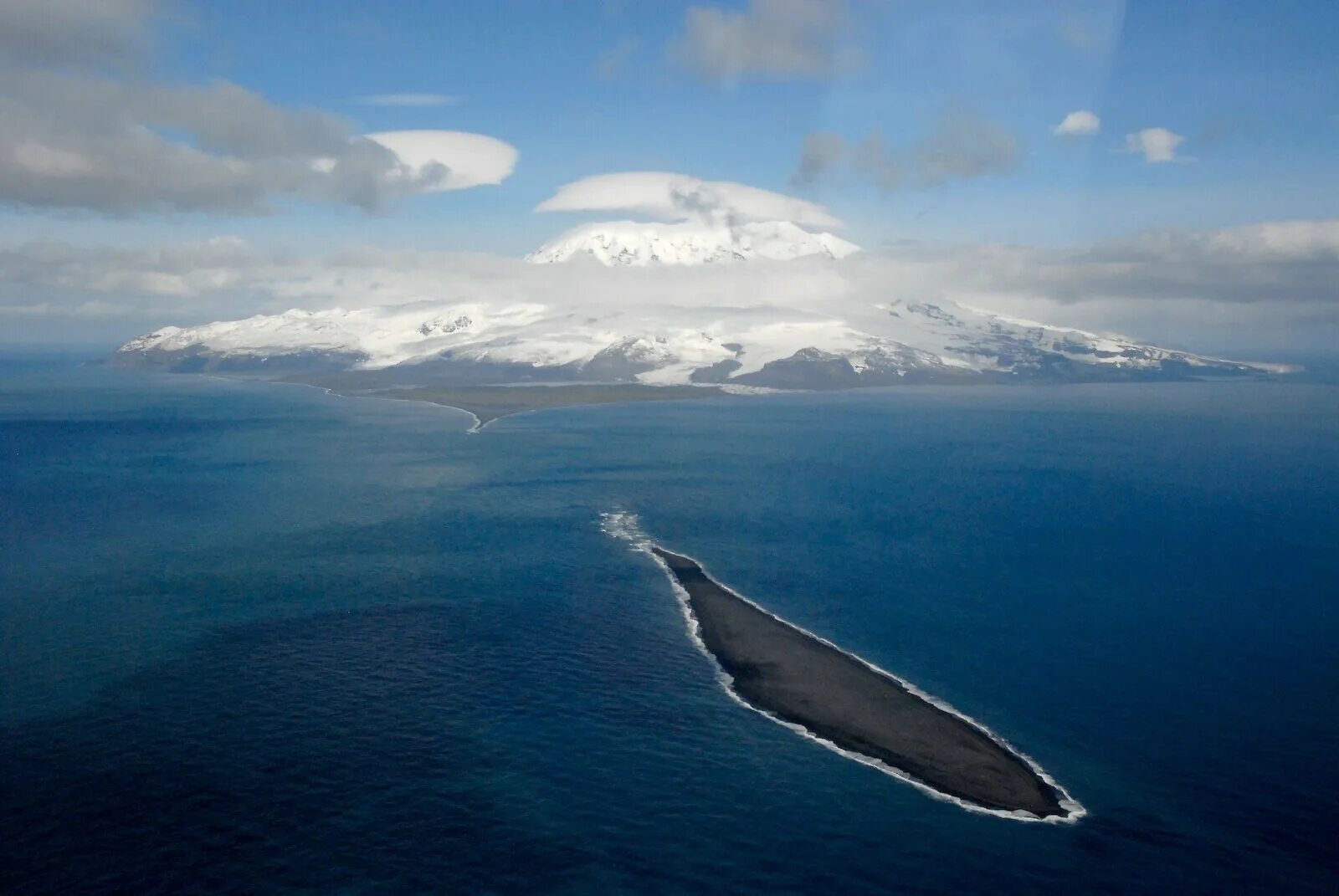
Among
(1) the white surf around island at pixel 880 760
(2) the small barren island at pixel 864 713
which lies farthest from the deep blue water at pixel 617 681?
(2) the small barren island at pixel 864 713

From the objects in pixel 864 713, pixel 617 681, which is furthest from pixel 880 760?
pixel 617 681

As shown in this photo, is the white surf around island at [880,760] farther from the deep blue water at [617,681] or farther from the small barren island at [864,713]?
the deep blue water at [617,681]

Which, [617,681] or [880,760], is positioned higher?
[617,681]

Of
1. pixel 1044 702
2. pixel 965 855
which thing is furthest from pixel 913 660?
pixel 965 855

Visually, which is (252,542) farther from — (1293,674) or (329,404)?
(329,404)

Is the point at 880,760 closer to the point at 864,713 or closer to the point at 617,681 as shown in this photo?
the point at 864,713

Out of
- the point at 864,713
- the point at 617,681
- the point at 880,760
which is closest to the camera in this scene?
the point at 880,760

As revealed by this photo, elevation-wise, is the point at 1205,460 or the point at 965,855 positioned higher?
the point at 1205,460
